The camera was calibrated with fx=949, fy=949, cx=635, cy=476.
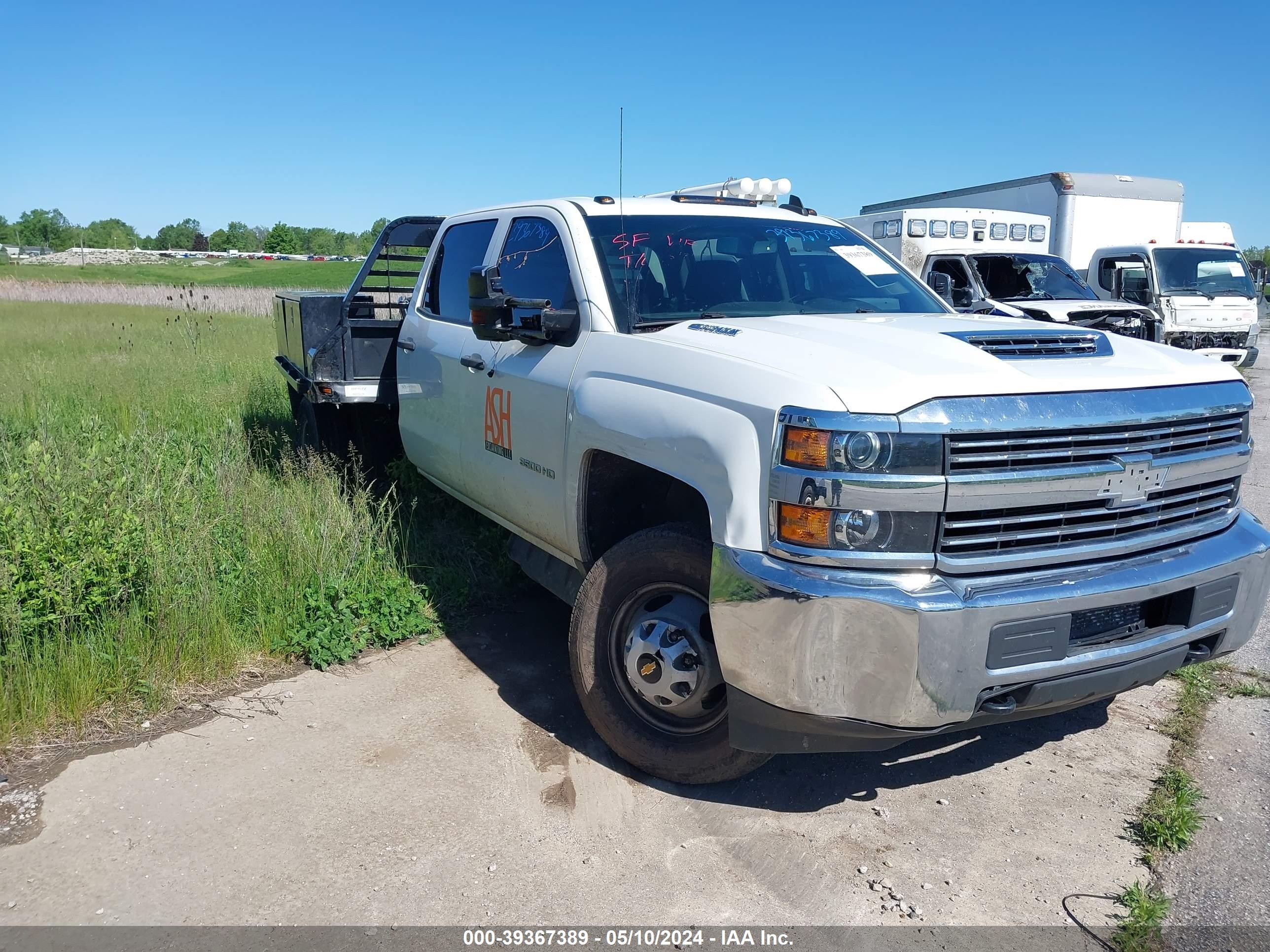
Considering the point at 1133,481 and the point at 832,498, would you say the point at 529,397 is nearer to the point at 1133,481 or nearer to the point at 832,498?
the point at 832,498

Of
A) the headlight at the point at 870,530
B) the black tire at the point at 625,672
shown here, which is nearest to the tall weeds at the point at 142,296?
the black tire at the point at 625,672

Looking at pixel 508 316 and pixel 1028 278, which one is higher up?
pixel 1028 278

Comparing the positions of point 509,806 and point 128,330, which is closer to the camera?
point 509,806

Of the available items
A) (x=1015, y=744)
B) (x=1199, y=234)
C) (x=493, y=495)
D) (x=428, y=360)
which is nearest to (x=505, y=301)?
(x=493, y=495)

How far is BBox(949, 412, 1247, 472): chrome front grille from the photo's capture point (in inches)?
108

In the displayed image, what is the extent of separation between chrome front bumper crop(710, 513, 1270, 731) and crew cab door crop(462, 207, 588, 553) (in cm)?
127

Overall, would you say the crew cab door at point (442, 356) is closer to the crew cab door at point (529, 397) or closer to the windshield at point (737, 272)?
the crew cab door at point (529, 397)

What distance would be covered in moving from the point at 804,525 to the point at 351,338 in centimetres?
431

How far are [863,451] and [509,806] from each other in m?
1.81

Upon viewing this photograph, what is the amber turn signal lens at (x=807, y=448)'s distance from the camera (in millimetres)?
2730

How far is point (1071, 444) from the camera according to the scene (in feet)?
9.43

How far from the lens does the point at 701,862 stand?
3070 millimetres

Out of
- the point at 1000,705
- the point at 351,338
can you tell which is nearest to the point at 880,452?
the point at 1000,705

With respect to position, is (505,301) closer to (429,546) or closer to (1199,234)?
(429,546)
